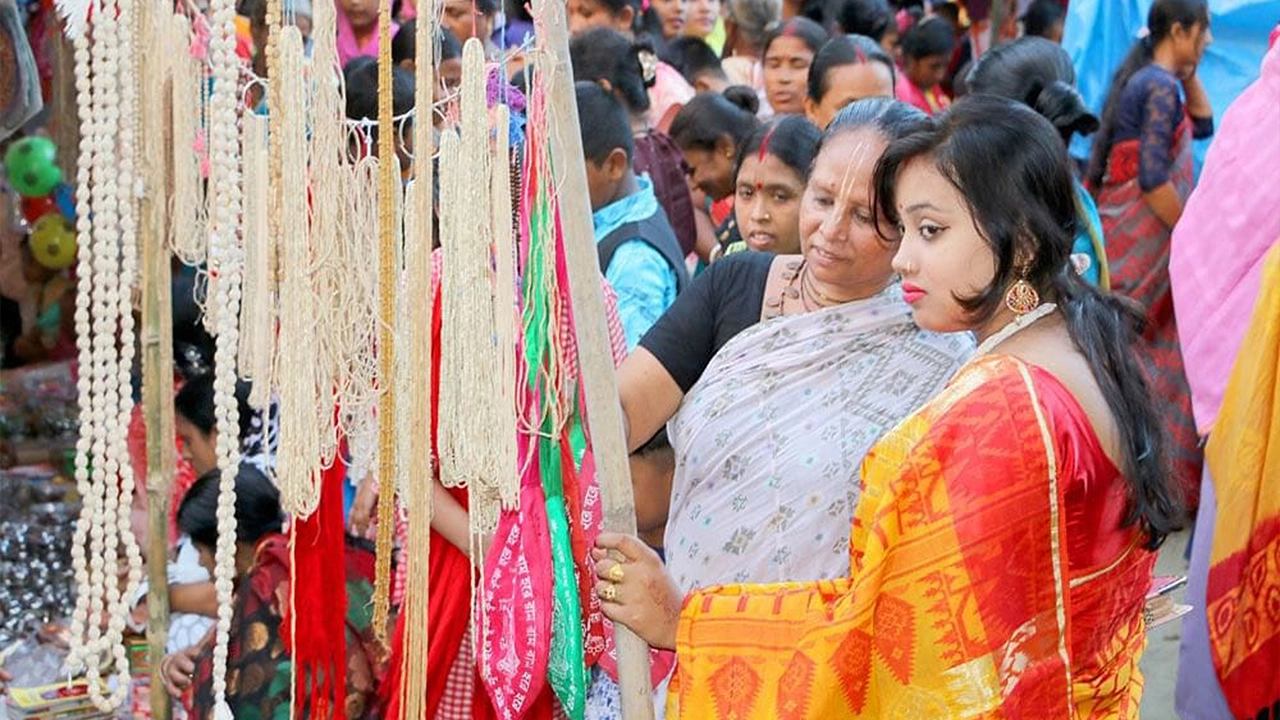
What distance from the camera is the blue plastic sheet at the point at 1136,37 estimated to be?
5852 millimetres

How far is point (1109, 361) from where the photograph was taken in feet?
7.03

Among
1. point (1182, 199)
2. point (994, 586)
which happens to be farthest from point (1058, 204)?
point (1182, 199)

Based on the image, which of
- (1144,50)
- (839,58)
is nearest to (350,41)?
(839,58)

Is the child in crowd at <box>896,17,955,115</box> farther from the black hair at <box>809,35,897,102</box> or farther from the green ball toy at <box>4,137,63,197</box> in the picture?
the green ball toy at <box>4,137,63,197</box>

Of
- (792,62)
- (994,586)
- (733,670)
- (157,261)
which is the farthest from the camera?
(792,62)

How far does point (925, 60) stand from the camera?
6633 mm

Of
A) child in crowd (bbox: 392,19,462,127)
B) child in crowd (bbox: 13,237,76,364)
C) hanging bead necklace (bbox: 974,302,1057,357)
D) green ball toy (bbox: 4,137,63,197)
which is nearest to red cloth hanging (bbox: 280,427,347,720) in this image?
hanging bead necklace (bbox: 974,302,1057,357)

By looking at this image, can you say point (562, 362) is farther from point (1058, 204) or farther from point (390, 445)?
point (1058, 204)

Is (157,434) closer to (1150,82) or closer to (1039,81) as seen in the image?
(1039,81)

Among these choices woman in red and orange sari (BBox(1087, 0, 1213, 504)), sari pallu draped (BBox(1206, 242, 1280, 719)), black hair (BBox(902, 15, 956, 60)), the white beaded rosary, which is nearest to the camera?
the white beaded rosary

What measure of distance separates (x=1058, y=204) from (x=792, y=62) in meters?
3.60

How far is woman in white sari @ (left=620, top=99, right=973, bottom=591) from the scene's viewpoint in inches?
97.5

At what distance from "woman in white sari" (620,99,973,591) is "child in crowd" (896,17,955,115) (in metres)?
4.07

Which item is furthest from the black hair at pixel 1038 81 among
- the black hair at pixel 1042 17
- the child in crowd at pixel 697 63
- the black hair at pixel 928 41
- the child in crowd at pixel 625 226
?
the black hair at pixel 1042 17
